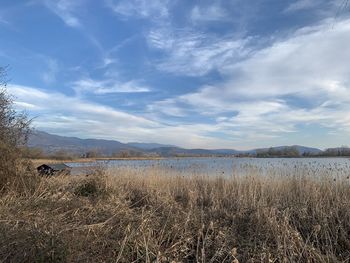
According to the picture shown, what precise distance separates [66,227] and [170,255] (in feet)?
4.25

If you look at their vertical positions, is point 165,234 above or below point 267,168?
below

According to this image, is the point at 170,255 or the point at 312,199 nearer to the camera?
the point at 170,255

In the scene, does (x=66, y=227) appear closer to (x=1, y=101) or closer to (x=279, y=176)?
(x=1, y=101)

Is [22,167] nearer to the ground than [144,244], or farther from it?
farther from it

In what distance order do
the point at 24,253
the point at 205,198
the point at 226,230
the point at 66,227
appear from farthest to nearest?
1. the point at 205,198
2. the point at 226,230
3. the point at 66,227
4. the point at 24,253

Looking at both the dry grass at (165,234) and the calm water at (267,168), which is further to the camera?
the calm water at (267,168)

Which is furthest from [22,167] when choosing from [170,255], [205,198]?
[170,255]

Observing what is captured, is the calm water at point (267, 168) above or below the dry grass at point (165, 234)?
above

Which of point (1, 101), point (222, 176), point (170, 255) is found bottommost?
point (170, 255)

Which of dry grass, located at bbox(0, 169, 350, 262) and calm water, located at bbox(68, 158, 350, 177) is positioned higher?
calm water, located at bbox(68, 158, 350, 177)

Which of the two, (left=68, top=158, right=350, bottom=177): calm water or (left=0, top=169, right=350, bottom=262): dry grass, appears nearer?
(left=0, top=169, right=350, bottom=262): dry grass

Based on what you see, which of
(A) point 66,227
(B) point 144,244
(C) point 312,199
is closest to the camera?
(B) point 144,244

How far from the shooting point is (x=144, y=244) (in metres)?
4.16

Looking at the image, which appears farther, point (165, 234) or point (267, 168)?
point (267, 168)
